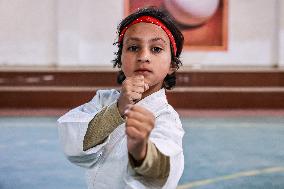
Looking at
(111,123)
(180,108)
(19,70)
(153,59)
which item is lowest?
(180,108)

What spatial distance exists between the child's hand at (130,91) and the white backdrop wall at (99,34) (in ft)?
26.8

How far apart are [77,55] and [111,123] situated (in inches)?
320

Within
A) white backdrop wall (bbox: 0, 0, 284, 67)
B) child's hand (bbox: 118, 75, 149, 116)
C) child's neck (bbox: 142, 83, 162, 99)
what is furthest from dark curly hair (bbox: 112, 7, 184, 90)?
white backdrop wall (bbox: 0, 0, 284, 67)

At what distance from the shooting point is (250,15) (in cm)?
953

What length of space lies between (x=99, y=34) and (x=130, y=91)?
27.2ft

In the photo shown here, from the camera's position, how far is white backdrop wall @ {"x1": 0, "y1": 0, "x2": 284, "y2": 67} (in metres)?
9.49

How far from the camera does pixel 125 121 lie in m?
1.33

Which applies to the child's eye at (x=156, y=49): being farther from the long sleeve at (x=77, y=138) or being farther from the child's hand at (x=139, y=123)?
the child's hand at (x=139, y=123)

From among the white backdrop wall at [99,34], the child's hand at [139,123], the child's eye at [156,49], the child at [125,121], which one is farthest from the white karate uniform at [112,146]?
the white backdrop wall at [99,34]

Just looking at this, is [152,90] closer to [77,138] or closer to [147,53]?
[147,53]

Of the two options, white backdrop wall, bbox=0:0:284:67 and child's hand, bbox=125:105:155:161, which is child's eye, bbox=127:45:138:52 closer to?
child's hand, bbox=125:105:155:161

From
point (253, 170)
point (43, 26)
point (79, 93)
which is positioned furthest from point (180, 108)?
point (253, 170)

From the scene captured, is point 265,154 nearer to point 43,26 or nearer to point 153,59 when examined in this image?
point 153,59

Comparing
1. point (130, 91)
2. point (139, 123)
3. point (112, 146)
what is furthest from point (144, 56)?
point (139, 123)
